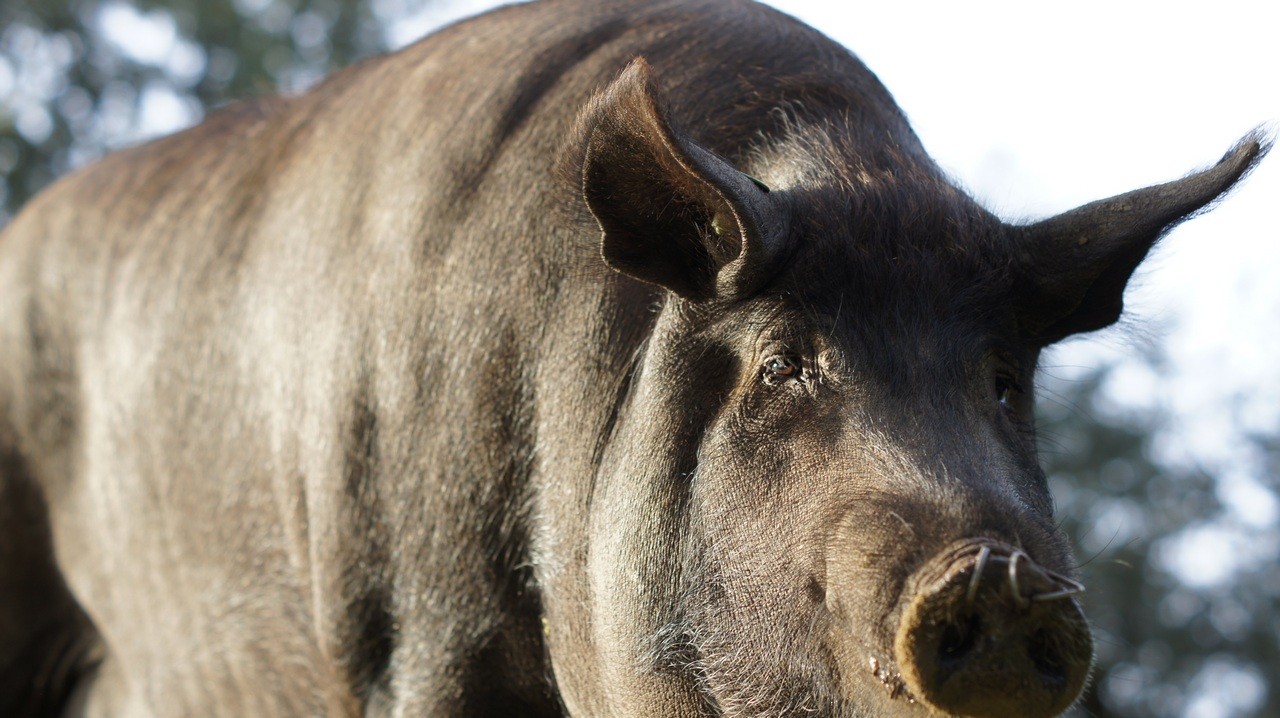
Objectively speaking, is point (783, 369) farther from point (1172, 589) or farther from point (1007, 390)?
point (1172, 589)

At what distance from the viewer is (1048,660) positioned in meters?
2.76

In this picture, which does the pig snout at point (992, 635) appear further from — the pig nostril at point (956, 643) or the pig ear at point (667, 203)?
the pig ear at point (667, 203)

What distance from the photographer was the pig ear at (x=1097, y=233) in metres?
3.79

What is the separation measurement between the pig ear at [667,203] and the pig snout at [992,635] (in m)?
1.07

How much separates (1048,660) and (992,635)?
0.53ft

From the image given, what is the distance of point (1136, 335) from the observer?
175 inches

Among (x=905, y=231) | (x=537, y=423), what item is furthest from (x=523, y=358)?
(x=905, y=231)

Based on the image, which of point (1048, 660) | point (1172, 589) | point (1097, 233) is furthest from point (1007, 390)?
point (1172, 589)

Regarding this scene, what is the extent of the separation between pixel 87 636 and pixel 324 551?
8.49 ft

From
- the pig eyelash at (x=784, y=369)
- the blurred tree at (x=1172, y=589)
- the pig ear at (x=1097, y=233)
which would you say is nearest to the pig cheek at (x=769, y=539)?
the pig eyelash at (x=784, y=369)

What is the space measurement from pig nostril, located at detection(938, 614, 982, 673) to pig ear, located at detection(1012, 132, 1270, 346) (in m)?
1.42

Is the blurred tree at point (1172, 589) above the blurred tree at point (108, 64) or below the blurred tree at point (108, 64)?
below

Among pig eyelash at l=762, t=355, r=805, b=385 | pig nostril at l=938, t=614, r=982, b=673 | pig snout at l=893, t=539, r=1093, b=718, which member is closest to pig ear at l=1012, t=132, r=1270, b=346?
pig eyelash at l=762, t=355, r=805, b=385

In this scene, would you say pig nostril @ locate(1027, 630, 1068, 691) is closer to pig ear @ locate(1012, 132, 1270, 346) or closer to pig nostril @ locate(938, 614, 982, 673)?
pig nostril @ locate(938, 614, 982, 673)
